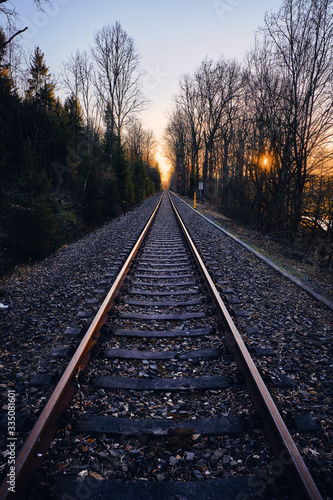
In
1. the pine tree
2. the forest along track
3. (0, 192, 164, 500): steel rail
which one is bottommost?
the forest along track

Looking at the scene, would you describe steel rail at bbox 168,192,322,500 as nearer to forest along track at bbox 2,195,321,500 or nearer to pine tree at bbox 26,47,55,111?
forest along track at bbox 2,195,321,500

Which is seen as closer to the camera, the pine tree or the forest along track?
the forest along track

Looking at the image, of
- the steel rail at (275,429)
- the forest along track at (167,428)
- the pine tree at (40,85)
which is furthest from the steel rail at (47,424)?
the pine tree at (40,85)

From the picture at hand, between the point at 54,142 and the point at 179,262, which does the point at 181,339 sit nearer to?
the point at 179,262

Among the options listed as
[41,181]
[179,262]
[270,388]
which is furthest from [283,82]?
[270,388]

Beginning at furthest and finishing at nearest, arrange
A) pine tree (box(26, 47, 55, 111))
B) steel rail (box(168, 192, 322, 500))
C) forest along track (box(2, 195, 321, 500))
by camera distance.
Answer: pine tree (box(26, 47, 55, 111)), forest along track (box(2, 195, 321, 500)), steel rail (box(168, 192, 322, 500))

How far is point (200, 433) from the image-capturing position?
85.8 inches

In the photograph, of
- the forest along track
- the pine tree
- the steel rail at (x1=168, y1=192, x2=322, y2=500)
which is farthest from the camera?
the pine tree

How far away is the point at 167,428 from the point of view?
87.4 inches

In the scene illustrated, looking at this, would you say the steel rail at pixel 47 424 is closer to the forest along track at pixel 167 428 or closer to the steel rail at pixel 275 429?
the forest along track at pixel 167 428

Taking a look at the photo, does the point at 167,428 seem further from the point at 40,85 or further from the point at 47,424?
the point at 40,85

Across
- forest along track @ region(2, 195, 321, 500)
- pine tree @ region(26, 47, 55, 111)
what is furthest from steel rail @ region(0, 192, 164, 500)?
pine tree @ region(26, 47, 55, 111)

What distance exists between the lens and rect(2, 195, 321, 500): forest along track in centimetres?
177

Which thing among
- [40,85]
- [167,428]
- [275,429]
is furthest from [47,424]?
[40,85]
